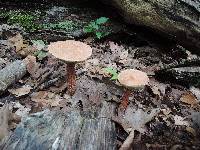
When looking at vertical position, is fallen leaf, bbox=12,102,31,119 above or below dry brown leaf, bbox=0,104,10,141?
below

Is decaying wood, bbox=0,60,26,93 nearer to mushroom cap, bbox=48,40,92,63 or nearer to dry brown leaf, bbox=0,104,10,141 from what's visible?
dry brown leaf, bbox=0,104,10,141

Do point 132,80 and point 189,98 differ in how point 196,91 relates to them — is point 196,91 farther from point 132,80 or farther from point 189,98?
point 132,80

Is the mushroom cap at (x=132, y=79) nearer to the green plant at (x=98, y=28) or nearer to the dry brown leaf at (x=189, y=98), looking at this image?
the dry brown leaf at (x=189, y=98)

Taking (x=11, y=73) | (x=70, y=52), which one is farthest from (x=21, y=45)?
(x=70, y=52)

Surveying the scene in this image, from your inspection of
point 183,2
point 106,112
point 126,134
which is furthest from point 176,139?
point 183,2

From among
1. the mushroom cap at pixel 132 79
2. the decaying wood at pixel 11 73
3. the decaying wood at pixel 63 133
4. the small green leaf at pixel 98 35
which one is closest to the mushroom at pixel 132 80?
the mushroom cap at pixel 132 79

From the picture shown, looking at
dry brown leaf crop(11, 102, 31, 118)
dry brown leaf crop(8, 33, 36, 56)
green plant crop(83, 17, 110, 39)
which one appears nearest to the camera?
dry brown leaf crop(11, 102, 31, 118)

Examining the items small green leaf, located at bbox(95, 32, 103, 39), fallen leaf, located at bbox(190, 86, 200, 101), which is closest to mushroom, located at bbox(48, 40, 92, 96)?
small green leaf, located at bbox(95, 32, 103, 39)
